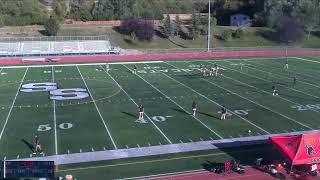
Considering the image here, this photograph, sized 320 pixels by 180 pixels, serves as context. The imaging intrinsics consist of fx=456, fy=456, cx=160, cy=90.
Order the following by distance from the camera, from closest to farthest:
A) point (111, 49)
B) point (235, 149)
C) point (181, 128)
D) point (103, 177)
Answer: point (103, 177), point (235, 149), point (181, 128), point (111, 49)

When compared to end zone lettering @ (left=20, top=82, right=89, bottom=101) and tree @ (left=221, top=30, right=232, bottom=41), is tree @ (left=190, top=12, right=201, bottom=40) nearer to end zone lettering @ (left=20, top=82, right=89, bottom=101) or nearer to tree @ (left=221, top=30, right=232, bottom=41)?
tree @ (left=221, top=30, right=232, bottom=41)

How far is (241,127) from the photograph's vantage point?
872 inches

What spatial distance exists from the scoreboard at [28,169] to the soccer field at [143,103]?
3405mm

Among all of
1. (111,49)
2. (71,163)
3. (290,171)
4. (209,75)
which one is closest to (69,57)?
(111,49)

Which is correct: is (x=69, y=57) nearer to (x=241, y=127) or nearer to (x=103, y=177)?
(x=241, y=127)

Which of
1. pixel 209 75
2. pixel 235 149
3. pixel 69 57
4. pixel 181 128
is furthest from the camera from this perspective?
pixel 69 57

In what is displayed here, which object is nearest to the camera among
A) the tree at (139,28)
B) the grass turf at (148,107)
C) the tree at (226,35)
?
the grass turf at (148,107)

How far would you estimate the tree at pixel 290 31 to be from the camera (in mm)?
60312

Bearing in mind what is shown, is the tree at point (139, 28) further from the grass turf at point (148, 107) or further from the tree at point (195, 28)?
the grass turf at point (148, 107)

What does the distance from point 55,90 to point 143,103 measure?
7.27m

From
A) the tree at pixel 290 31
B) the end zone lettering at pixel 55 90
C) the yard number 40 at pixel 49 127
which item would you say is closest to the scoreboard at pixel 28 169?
the yard number 40 at pixel 49 127

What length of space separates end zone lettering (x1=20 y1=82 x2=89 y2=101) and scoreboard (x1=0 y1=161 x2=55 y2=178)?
1365 centimetres

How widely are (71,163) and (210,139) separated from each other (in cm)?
637

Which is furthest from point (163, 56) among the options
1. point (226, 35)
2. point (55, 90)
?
point (55, 90)
